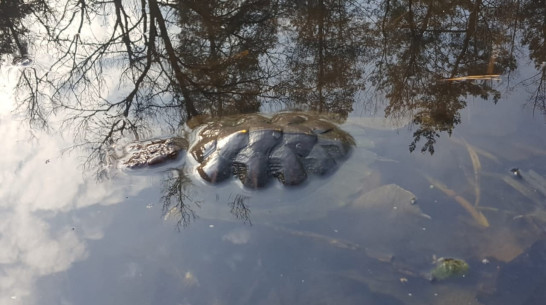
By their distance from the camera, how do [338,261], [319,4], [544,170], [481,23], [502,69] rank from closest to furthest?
[338,261] < [544,170] < [502,69] < [481,23] < [319,4]

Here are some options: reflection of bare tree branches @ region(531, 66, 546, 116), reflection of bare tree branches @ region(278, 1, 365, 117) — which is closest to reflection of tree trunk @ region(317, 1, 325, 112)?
reflection of bare tree branches @ region(278, 1, 365, 117)

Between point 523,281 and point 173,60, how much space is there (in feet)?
13.6

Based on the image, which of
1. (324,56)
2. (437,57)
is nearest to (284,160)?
(324,56)

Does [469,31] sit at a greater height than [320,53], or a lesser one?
greater

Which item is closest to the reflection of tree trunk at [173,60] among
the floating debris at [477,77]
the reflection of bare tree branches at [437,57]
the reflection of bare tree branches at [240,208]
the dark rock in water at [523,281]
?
the reflection of bare tree branches at [240,208]

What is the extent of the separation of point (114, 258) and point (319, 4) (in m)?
4.58

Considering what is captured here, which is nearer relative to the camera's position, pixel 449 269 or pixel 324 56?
pixel 449 269

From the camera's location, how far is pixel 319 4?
6172 millimetres

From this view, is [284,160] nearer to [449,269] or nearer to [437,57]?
[449,269]

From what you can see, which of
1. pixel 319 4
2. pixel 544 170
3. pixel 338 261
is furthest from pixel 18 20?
pixel 544 170

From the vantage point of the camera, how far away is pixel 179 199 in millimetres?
3305

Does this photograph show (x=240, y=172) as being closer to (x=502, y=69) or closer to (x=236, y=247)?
(x=236, y=247)

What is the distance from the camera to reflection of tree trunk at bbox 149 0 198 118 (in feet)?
14.7

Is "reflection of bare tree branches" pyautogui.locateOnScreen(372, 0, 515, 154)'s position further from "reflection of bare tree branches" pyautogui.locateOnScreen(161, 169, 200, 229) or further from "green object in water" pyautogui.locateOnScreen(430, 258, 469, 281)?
"reflection of bare tree branches" pyautogui.locateOnScreen(161, 169, 200, 229)
